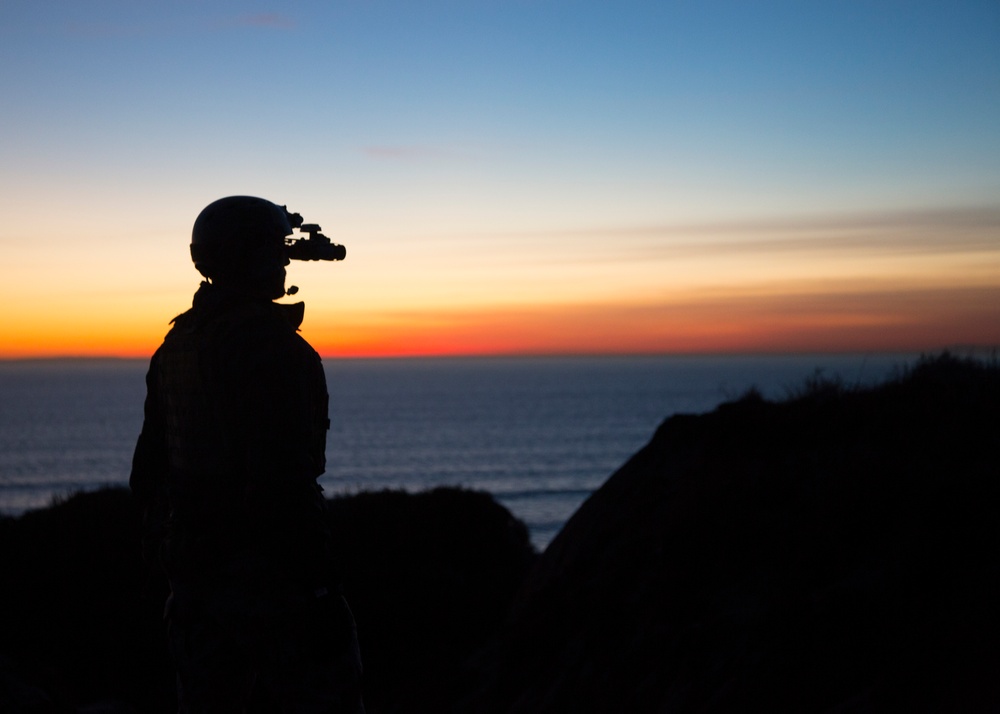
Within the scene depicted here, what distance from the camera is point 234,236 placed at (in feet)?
14.1

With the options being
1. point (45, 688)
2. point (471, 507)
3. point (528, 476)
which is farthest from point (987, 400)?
point (528, 476)

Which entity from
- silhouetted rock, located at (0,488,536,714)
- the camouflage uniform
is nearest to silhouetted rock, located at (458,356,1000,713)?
the camouflage uniform

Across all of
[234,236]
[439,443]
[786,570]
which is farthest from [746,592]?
[439,443]

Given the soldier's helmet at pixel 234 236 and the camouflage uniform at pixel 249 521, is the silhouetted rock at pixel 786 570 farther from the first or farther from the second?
the soldier's helmet at pixel 234 236

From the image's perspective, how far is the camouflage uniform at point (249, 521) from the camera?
379cm

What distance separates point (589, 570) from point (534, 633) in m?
0.84

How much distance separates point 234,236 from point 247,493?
4.27 ft

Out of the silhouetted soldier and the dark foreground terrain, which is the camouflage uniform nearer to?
the silhouetted soldier

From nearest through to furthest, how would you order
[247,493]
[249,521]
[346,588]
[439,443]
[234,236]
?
1. [247,493]
2. [249,521]
3. [234,236]
4. [346,588]
5. [439,443]

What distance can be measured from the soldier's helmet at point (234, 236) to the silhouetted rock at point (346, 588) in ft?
22.7

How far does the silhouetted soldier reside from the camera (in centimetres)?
379

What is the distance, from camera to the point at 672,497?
9.10 m

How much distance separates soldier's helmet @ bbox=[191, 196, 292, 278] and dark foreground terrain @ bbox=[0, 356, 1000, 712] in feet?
5.92

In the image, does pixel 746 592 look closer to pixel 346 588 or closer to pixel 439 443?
pixel 346 588
